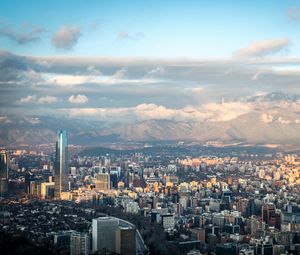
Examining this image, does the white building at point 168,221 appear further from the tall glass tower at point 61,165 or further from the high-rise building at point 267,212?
the tall glass tower at point 61,165

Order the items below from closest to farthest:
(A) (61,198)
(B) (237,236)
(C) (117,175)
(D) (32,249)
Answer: (D) (32,249), (B) (237,236), (A) (61,198), (C) (117,175)

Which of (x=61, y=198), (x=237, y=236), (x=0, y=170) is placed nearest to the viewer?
(x=237, y=236)

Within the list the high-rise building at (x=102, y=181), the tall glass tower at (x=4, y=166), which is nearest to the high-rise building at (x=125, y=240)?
the tall glass tower at (x=4, y=166)

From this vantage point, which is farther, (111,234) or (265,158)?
(265,158)

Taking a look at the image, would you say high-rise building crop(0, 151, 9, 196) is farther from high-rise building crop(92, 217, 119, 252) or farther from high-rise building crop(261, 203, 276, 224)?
high-rise building crop(261, 203, 276, 224)

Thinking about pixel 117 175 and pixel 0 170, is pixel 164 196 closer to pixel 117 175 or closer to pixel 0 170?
pixel 117 175

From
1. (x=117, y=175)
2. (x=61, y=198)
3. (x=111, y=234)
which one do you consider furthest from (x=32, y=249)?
(x=117, y=175)

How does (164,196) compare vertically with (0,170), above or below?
below
